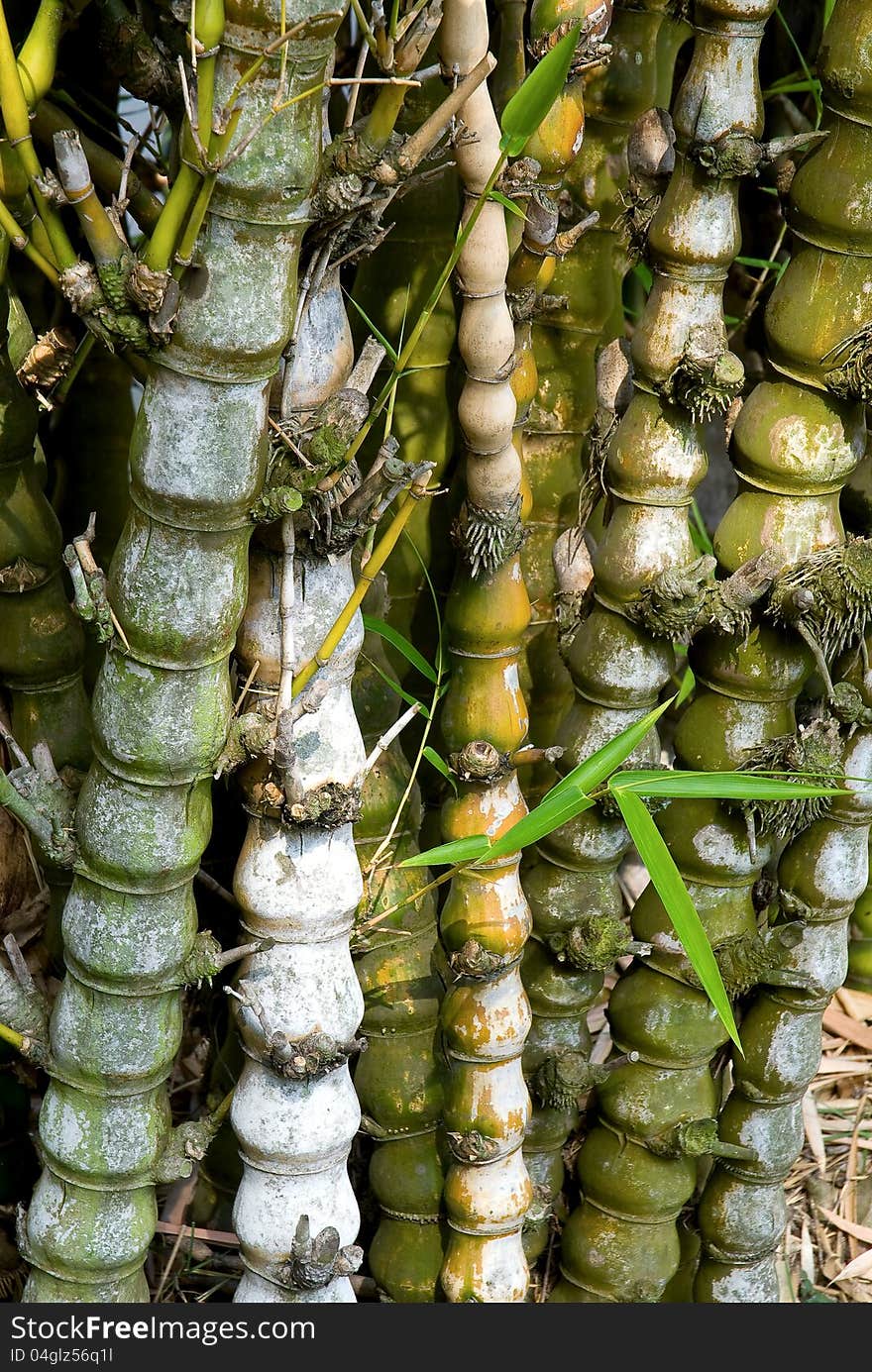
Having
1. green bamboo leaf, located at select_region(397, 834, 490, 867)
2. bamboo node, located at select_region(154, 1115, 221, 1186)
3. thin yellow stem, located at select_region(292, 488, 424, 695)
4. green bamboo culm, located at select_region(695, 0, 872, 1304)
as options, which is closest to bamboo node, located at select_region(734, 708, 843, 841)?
green bamboo culm, located at select_region(695, 0, 872, 1304)

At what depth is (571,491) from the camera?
1.20 metres

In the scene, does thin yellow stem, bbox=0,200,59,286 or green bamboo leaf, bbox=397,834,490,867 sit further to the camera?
green bamboo leaf, bbox=397,834,490,867

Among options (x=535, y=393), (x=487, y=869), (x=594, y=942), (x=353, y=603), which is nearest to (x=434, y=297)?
(x=353, y=603)

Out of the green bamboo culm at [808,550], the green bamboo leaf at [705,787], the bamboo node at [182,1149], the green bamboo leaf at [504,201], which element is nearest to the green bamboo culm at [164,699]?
the bamboo node at [182,1149]

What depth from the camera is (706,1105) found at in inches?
48.1

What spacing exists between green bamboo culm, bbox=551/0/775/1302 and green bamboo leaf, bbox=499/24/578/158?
24 cm

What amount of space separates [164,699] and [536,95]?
40 cm

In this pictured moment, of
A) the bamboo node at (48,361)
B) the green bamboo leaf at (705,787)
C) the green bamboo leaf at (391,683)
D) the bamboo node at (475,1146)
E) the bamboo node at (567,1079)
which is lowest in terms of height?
the bamboo node at (567,1079)

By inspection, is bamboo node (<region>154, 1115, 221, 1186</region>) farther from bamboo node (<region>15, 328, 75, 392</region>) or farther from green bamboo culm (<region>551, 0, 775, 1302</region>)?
bamboo node (<region>15, 328, 75, 392</region>)

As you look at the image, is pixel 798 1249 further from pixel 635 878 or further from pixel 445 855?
pixel 445 855

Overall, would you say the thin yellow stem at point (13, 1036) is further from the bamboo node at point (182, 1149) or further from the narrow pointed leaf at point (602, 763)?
the narrow pointed leaf at point (602, 763)

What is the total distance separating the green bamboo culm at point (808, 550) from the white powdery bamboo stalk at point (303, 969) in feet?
1.06

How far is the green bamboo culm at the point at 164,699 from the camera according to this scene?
74 cm

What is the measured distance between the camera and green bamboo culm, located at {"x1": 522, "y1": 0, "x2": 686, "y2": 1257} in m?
1.12
